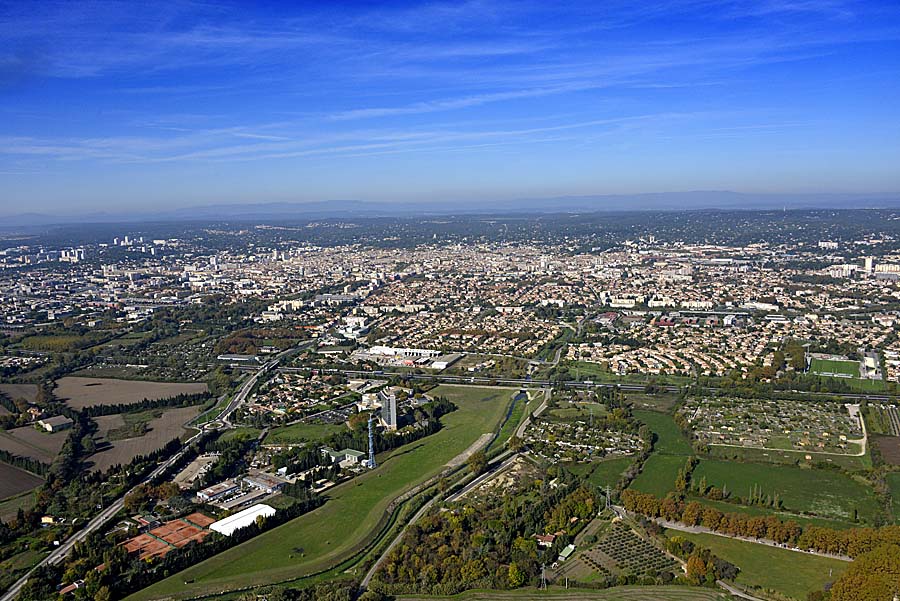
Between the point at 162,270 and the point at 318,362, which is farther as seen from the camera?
the point at 162,270

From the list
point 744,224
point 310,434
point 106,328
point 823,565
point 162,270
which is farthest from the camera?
point 744,224

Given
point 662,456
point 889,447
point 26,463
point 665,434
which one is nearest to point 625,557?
point 662,456

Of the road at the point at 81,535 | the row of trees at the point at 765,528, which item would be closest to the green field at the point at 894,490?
the row of trees at the point at 765,528

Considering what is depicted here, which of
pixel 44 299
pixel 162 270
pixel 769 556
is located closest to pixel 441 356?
pixel 769 556

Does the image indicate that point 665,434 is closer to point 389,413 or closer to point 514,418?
point 514,418

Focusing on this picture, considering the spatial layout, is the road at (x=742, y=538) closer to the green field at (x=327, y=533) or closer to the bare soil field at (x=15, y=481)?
the green field at (x=327, y=533)

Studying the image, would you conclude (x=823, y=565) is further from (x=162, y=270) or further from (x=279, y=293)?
(x=162, y=270)
